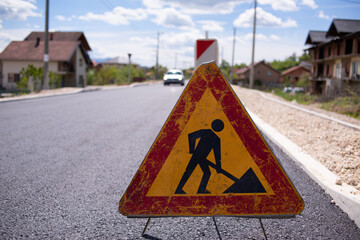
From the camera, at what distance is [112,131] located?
783 centimetres

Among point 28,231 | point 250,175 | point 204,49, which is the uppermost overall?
point 204,49

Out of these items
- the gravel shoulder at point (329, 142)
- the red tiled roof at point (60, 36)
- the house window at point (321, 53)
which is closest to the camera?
the gravel shoulder at point (329, 142)

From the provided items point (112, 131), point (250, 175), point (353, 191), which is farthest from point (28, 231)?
point (112, 131)

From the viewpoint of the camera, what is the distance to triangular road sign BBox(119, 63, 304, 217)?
8.00 feet

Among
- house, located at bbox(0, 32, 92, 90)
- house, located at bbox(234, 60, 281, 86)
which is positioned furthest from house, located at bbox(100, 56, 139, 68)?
house, located at bbox(0, 32, 92, 90)

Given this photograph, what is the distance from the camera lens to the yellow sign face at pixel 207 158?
2455 mm

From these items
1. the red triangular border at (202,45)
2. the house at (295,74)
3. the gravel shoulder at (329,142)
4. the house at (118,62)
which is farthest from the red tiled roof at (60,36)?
the house at (118,62)

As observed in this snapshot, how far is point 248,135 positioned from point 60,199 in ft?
7.32

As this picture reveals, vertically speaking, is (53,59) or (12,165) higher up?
(53,59)

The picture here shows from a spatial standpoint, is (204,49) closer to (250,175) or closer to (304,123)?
(304,123)

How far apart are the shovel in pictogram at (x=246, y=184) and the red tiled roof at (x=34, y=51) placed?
43939mm

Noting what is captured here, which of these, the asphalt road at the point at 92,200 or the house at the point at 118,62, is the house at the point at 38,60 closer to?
the asphalt road at the point at 92,200

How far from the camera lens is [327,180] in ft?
12.8

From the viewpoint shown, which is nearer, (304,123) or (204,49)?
(204,49)
